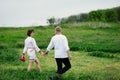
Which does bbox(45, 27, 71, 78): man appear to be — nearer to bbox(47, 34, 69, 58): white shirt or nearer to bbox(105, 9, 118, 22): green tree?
bbox(47, 34, 69, 58): white shirt

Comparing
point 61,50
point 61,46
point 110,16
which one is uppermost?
point 61,46

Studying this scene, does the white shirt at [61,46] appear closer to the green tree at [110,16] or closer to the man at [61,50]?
the man at [61,50]

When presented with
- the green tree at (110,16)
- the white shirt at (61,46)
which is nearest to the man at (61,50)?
the white shirt at (61,46)

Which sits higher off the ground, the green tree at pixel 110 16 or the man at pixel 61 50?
the man at pixel 61 50

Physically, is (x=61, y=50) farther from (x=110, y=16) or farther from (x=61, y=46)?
(x=110, y=16)

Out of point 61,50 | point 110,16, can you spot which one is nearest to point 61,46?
point 61,50

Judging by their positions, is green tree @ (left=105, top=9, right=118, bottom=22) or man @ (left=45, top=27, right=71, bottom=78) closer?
man @ (left=45, top=27, right=71, bottom=78)

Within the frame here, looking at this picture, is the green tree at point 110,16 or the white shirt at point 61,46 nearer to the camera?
the white shirt at point 61,46

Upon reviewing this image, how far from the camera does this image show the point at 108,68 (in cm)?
1492

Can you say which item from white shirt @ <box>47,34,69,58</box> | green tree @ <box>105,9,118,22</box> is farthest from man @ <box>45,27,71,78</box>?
green tree @ <box>105,9,118,22</box>

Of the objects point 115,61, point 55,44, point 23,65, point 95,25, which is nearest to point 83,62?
point 115,61

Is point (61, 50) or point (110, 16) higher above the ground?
point (61, 50)

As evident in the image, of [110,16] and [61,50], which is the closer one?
[61,50]

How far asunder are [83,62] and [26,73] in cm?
579
